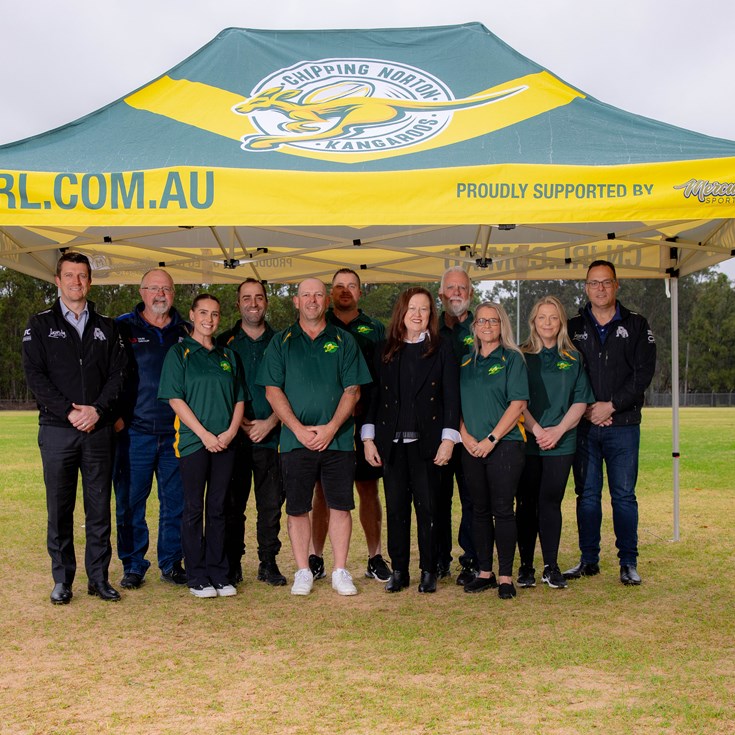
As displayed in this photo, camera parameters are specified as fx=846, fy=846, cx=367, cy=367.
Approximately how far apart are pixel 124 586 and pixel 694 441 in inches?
652

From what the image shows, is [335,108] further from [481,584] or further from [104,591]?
[104,591]

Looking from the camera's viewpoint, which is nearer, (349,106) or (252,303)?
(349,106)

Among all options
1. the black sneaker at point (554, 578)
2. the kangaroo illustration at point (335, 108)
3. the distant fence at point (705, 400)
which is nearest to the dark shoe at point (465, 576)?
the black sneaker at point (554, 578)

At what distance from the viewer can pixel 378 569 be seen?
19.4 ft

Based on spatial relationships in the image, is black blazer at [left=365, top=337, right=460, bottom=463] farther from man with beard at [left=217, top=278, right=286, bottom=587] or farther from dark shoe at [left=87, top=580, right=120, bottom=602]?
dark shoe at [left=87, top=580, right=120, bottom=602]

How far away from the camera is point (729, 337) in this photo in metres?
79.6

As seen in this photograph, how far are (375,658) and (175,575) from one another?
2100 mm

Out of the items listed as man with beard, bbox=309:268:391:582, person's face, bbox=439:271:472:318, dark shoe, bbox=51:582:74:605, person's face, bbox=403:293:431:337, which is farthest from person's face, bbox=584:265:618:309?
dark shoe, bbox=51:582:74:605

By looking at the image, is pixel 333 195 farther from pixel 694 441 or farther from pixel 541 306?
pixel 694 441

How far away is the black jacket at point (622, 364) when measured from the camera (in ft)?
18.6

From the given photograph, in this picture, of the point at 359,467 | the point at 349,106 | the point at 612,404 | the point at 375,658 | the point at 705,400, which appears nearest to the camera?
the point at 375,658

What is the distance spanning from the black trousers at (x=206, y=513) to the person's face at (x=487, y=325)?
177cm

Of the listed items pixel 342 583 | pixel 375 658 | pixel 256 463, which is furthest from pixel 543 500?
pixel 256 463

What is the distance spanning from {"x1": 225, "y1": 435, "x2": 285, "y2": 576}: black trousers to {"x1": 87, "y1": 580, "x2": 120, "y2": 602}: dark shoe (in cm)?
76
